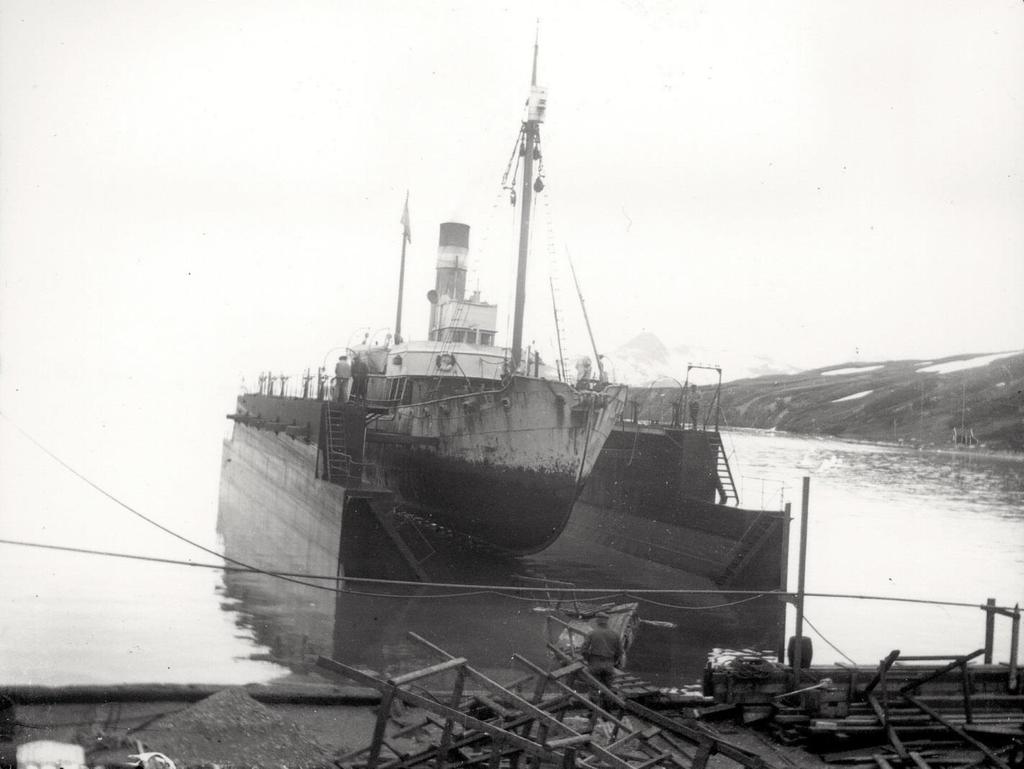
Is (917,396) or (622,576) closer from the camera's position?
(622,576)

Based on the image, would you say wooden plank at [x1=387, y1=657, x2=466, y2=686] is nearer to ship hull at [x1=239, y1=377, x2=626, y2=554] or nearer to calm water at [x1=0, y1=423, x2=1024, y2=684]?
calm water at [x1=0, y1=423, x2=1024, y2=684]

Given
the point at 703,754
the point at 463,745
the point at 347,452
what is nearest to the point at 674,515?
the point at 347,452

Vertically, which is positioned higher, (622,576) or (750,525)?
(750,525)

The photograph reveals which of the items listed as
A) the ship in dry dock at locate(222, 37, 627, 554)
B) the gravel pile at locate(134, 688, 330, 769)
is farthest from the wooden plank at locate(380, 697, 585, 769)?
the ship in dry dock at locate(222, 37, 627, 554)

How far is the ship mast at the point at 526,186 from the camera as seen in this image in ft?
55.2

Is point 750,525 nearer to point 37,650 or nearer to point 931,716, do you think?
point 931,716

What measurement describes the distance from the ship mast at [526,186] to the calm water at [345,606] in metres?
5.08

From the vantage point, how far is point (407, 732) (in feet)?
17.3

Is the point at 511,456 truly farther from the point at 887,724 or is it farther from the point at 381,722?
the point at 381,722

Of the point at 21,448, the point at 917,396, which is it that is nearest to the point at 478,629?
the point at 917,396

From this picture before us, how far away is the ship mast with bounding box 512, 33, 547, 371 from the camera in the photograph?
55.2 ft

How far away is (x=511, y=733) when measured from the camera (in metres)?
4.38

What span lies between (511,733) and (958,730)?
4.76 meters

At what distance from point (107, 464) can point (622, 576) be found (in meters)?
36.9
